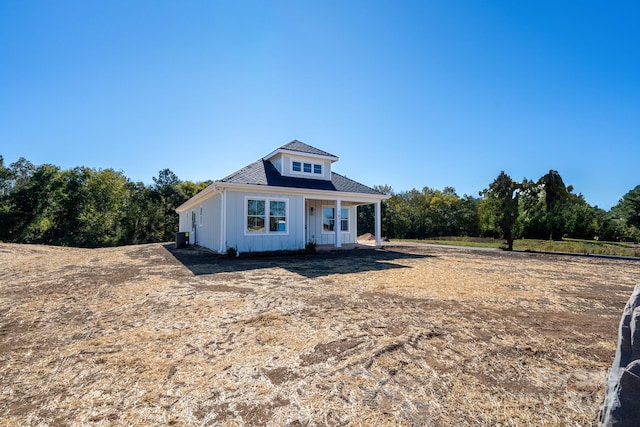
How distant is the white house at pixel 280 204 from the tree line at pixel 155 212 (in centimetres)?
1031

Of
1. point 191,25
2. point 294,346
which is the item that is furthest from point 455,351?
point 191,25

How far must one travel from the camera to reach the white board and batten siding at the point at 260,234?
34.0 ft

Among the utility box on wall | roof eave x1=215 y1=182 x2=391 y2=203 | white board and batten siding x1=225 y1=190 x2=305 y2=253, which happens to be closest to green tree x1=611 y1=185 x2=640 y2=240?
roof eave x1=215 y1=182 x2=391 y2=203

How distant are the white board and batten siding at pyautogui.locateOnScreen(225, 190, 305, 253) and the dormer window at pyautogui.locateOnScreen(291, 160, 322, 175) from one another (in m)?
2.09

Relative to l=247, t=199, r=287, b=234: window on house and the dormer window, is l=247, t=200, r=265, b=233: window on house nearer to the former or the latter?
l=247, t=199, r=287, b=234: window on house

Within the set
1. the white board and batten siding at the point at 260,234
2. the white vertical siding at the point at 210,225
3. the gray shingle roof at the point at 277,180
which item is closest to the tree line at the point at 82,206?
the white vertical siding at the point at 210,225

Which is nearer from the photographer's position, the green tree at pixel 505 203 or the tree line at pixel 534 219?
the green tree at pixel 505 203

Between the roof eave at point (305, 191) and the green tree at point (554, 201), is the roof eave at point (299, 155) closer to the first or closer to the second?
the roof eave at point (305, 191)

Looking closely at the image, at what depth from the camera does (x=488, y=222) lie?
86.1 feet

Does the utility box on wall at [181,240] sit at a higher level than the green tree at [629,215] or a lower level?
lower

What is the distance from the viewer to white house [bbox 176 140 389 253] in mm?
10469

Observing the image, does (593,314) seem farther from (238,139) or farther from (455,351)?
(238,139)

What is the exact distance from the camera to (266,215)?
11.1 meters

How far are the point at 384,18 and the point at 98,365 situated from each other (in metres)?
11.3
